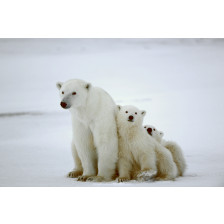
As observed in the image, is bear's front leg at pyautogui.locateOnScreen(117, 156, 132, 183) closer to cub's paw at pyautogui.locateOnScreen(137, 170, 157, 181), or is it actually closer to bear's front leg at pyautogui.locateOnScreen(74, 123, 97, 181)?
cub's paw at pyautogui.locateOnScreen(137, 170, 157, 181)

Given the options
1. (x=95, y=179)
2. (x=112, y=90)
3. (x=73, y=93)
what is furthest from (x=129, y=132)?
(x=112, y=90)

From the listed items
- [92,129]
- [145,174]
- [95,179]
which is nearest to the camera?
[145,174]

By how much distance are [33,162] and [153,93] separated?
127 inches

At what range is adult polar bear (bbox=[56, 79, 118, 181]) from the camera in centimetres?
505

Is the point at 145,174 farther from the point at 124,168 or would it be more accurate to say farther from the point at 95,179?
the point at 95,179

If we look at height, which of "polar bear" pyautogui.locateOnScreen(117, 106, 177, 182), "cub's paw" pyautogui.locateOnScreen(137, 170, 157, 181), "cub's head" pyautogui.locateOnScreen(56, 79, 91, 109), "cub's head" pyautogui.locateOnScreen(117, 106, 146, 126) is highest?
"cub's head" pyautogui.locateOnScreen(56, 79, 91, 109)

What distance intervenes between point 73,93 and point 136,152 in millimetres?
1015

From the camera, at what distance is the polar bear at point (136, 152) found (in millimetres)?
5020

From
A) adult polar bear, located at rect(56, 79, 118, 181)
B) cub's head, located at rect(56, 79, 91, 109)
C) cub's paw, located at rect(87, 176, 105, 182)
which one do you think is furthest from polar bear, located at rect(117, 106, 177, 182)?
cub's head, located at rect(56, 79, 91, 109)

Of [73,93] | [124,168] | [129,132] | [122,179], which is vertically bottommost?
[122,179]

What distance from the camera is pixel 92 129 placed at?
16.9 ft

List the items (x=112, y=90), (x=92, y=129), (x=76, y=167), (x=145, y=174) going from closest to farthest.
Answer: (x=145, y=174), (x=92, y=129), (x=76, y=167), (x=112, y=90)

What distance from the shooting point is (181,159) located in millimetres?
5648

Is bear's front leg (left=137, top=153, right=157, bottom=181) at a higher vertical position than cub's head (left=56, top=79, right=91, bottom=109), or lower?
lower
